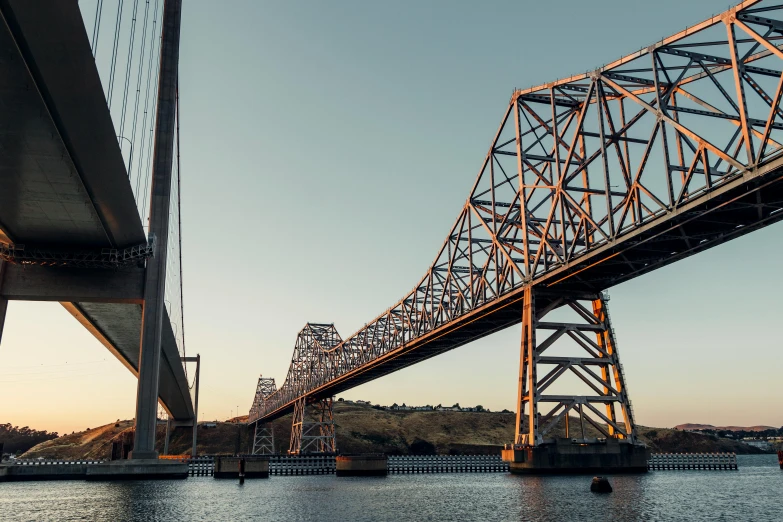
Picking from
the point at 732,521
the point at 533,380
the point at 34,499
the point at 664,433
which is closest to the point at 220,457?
the point at 34,499

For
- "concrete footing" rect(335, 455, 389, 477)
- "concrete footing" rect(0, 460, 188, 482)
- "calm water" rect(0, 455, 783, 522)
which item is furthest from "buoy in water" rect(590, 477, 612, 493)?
"concrete footing" rect(335, 455, 389, 477)

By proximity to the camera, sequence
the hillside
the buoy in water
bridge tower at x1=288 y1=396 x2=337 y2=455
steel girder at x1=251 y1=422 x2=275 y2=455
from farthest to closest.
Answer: steel girder at x1=251 y1=422 x2=275 y2=455
the hillside
bridge tower at x1=288 y1=396 x2=337 y2=455
the buoy in water

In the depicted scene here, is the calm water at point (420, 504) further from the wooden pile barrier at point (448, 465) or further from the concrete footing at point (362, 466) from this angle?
the wooden pile barrier at point (448, 465)

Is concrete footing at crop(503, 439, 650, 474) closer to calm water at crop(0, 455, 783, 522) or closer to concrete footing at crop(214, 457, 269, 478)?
calm water at crop(0, 455, 783, 522)

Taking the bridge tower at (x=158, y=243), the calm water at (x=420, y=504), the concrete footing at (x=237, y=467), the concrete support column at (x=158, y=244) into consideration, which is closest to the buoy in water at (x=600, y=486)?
the calm water at (x=420, y=504)

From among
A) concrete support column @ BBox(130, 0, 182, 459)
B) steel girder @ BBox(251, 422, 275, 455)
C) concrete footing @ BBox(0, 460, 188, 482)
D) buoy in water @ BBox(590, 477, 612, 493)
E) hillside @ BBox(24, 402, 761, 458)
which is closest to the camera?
buoy in water @ BBox(590, 477, 612, 493)

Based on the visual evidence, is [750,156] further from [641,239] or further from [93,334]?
[93,334]

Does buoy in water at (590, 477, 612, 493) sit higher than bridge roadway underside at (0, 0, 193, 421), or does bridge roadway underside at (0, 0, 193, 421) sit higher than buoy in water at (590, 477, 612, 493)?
bridge roadway underside at (0, 0, 193, 421)
